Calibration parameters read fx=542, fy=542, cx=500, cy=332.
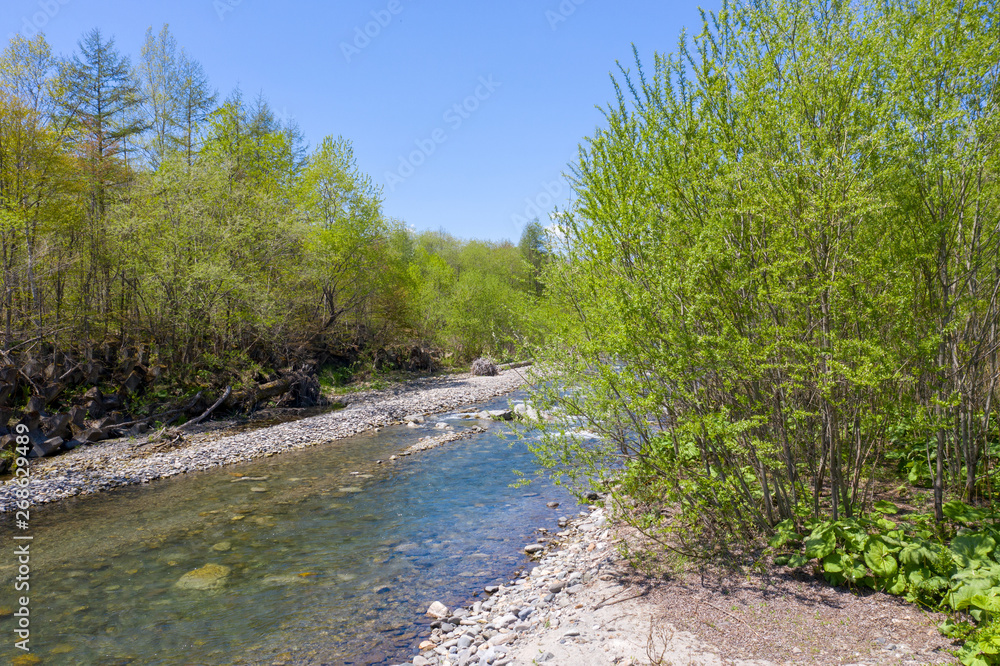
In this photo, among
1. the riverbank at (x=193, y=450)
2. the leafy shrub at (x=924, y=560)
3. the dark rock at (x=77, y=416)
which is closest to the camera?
the leafy shrub at (x=924, y=560)

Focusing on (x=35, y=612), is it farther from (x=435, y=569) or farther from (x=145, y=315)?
(x=145, y=315)

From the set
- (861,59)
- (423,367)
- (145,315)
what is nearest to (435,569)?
(861,59)

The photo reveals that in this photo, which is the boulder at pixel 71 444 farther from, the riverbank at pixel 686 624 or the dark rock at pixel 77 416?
the riverbank at pixel 686 624

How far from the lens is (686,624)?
15.8 ft

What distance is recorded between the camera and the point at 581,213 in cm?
648

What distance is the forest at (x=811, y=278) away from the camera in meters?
5.07

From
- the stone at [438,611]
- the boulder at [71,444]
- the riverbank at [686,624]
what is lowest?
the stone at [438,611]

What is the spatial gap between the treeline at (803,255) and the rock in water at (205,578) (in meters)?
4.87

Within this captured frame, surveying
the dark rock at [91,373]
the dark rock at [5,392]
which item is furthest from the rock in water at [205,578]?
the dark rock at [91,373]

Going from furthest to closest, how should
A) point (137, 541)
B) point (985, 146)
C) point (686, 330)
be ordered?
point (137, 541)
point (686, 330)
point (985, 146)

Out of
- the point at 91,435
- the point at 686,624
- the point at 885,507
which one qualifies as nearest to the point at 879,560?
the point at 885,507

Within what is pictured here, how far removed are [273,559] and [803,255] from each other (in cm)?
783

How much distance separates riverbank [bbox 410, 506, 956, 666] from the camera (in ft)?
13.9

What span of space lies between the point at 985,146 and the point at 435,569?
775cm
